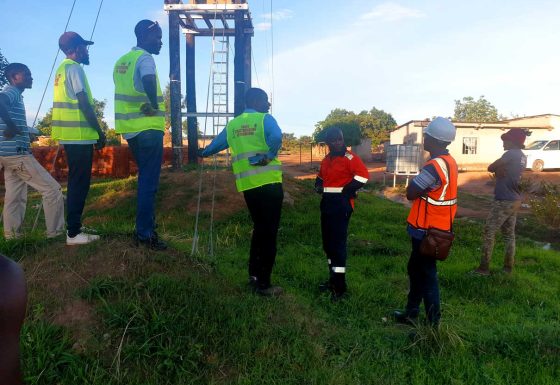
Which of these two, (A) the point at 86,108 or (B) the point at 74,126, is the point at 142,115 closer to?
(A) the point at 86,108

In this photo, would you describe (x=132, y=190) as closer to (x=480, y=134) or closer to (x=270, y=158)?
(x=270, y=158)

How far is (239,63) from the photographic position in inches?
523

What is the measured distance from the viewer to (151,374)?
8.54 ft

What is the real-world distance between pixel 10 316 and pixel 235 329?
7.14 ft

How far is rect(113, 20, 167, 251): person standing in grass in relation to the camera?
3.83m

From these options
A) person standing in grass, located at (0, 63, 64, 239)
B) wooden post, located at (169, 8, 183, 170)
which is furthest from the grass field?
wooden post, located at (169, 8, 183, 170)

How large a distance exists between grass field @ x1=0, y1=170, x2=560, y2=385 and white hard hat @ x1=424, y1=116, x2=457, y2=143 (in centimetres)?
154

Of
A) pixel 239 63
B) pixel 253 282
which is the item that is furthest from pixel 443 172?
pixel 239 63

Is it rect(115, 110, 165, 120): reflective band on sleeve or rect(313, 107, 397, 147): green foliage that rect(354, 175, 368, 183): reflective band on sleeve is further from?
rect(313, 107, 397, 147): green foliage

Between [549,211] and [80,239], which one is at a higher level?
[80,239]

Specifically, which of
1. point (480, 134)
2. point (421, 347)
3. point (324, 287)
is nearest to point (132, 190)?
point (324, 287)

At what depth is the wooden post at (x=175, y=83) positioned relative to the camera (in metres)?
13.3

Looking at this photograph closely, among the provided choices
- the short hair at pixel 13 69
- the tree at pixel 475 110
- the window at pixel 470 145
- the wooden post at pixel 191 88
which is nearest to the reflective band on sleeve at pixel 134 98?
the short hair at pixel 13 69

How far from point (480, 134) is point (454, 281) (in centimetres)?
2488
